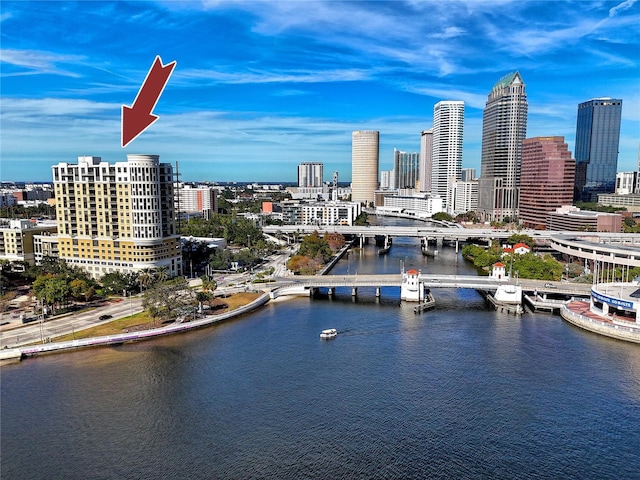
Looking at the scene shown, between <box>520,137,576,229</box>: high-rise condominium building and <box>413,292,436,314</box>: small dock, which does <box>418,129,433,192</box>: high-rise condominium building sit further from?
<box>413,292,436,314</box>: small dock

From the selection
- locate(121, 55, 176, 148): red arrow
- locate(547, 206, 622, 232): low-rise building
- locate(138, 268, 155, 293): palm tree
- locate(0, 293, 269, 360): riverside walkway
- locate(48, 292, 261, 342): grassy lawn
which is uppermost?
locate(121, 55, 176, 148): red arrow

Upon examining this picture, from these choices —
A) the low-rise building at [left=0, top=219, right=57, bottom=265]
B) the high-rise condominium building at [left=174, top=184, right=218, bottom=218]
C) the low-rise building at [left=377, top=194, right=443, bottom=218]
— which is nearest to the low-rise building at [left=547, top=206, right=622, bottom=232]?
the low-rise building at [left=377, top=194, right=443, bottom=218]

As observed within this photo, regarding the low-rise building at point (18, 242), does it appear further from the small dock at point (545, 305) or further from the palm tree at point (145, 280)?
the small dock at point (545, 305)

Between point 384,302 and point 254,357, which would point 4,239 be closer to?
point 254,357

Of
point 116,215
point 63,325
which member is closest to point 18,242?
point 116,215

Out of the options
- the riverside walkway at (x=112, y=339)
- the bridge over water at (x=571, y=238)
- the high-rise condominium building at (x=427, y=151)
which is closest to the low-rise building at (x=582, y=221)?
the bridge over water at (x=571, y=238)

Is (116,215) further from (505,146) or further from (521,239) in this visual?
(505,146)

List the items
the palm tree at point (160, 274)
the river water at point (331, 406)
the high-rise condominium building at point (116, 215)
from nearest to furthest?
the river water at point (331, 406) < the palm tree at point (160, 274) < the high-rise condominium building at point (116, 215)
